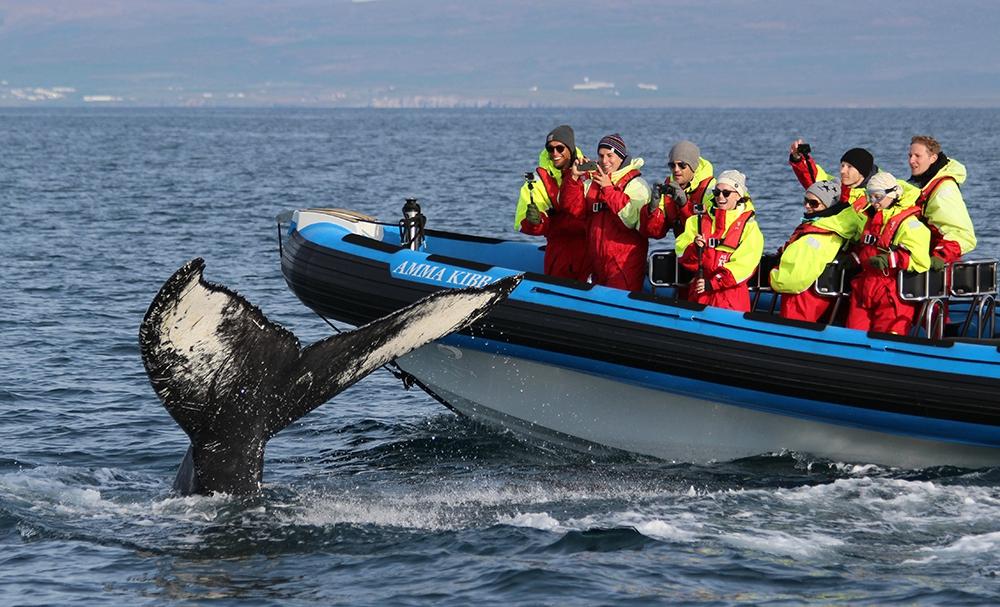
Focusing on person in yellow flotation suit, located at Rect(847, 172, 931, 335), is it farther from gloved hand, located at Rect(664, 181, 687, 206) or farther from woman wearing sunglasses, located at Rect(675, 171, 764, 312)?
gloved hand, located at Rect(664, 181, 687, 206)

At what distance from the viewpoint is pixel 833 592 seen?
7.51 meters

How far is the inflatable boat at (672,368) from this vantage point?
9125 millimetres

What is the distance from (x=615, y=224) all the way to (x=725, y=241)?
0.94m

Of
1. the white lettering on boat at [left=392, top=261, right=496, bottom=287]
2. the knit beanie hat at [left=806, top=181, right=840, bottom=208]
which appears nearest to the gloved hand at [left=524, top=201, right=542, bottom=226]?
the white lettering on boat at [left=392, top=261, right=496, bottom=287]

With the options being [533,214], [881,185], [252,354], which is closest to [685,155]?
[533,214]

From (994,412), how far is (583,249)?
3046 millimetres

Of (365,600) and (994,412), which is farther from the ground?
(994,412)

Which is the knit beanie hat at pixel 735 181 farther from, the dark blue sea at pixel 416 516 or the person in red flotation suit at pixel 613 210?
the dark blue sea at pixel 416 516

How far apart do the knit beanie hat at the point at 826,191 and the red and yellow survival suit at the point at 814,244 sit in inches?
2.2

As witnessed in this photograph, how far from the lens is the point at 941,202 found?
9211 mm

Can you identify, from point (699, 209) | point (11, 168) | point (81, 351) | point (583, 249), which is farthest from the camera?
point (11, 168)

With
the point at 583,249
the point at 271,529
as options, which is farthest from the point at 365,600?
the point at 583,249

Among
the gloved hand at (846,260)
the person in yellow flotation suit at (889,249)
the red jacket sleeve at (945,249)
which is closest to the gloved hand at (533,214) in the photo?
the gloved hand at (846,260)

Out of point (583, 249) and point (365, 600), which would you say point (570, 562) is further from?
point (583, 249)
